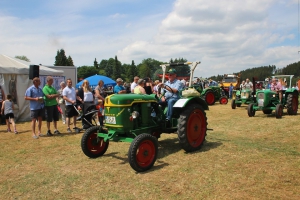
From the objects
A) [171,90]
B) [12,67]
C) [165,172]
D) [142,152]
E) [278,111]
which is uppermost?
[12,67]

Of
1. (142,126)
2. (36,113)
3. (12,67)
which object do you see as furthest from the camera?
(12,67)

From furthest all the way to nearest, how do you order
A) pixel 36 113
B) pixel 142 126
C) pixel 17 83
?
1. pixel 17 83
2. pixel 36 113
3. pixel 142 126

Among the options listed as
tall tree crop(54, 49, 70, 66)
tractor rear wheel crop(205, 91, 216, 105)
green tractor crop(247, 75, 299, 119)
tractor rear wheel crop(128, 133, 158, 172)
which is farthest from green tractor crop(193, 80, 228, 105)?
tall tree crop(54, 49, 70, 66)

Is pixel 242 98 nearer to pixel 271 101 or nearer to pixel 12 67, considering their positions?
pixel 271 101

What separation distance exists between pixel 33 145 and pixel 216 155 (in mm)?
4114

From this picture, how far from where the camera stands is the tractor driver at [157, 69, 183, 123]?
203 inches

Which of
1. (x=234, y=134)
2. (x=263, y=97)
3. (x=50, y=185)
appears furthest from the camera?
(x=263, y=97)

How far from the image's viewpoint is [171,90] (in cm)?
516

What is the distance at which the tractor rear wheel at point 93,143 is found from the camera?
4.72m

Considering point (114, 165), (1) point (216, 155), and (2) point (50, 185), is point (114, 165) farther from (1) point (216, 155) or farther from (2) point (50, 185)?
(1) point (216, 155)

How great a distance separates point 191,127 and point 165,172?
4.41 feet

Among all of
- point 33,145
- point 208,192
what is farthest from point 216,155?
point 33,145

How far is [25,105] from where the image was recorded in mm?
10719

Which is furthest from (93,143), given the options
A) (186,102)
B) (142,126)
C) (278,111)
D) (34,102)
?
(278,111)
